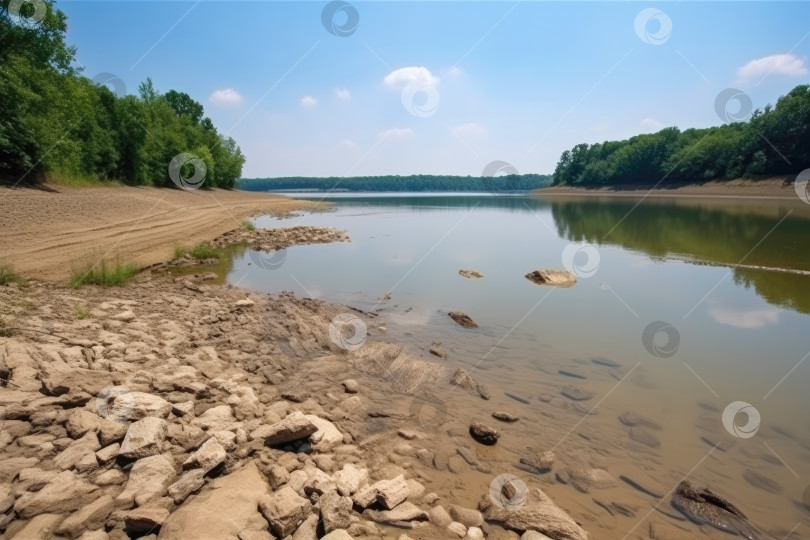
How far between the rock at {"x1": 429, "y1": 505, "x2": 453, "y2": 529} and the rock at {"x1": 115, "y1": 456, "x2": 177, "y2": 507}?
8.12 feet

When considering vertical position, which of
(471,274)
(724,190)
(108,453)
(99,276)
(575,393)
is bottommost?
(99,276)

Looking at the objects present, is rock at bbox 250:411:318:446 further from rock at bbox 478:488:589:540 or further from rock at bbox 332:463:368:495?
rock at bbox 478:488:589:540

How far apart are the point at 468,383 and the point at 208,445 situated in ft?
14.1

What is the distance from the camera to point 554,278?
14406mm

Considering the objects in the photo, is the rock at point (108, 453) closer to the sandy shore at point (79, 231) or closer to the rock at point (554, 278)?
the sandy shore at point (79, 231)

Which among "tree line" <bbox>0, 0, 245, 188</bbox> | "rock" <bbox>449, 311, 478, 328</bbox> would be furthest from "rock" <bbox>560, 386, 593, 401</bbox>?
"tree line" <bbox>0, 0, 245, 188</bbox>

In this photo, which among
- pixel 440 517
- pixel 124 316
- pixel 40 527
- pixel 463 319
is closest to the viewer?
pixel 40 527

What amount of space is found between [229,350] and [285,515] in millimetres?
4565

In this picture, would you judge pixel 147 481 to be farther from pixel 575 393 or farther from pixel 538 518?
pixel 575 393

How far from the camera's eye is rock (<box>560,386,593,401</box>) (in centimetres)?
648

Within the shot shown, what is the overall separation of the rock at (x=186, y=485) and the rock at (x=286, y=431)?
0.81 m

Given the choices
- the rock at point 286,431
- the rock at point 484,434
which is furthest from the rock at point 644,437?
the rock at point 286,431

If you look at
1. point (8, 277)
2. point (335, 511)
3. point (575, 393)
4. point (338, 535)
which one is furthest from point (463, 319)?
point (8, 277)

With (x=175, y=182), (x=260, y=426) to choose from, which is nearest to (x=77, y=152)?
(x=175, y=182)
